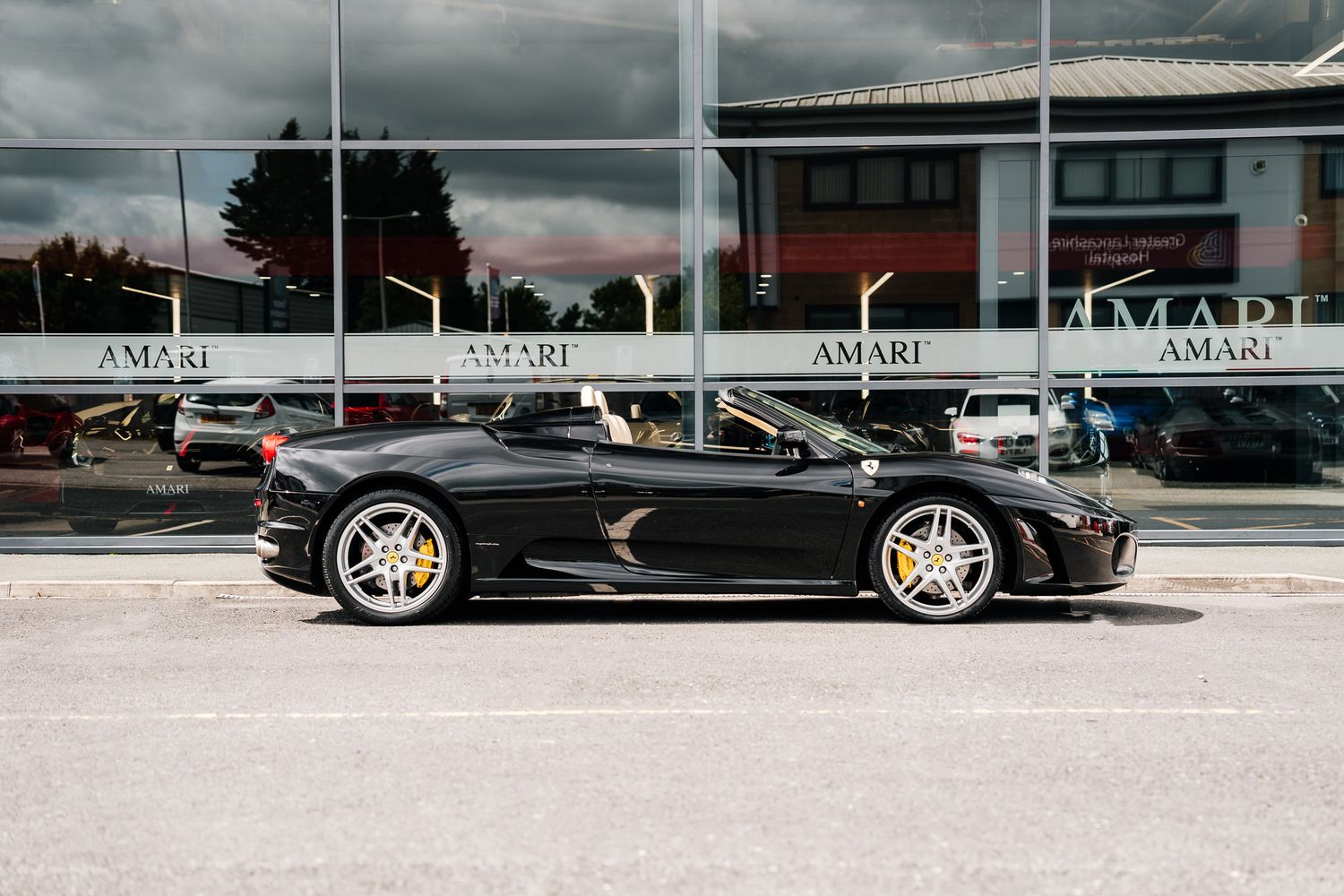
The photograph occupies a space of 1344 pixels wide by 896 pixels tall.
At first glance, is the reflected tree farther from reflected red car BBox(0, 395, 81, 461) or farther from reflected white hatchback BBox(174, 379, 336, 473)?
reflected white hatchback BBox(174, 379, 336, 473)

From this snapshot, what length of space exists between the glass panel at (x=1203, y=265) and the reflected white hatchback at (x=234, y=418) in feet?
21.2

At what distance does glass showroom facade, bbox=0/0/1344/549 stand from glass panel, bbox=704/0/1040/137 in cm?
3

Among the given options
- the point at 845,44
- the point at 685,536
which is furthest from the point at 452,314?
the point at 685,536

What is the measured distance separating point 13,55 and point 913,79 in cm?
764

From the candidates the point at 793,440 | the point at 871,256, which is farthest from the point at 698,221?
the point at 793,440

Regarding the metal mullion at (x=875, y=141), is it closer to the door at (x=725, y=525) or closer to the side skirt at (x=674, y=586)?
the door at (x=725, y=525)

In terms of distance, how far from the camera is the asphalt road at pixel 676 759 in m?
3.22

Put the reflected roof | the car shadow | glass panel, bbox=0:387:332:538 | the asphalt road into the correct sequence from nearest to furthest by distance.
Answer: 1. the asphalt road
2. the car shadow
3. glass panel, bbox=0:387:332:538
4. the reflected roof

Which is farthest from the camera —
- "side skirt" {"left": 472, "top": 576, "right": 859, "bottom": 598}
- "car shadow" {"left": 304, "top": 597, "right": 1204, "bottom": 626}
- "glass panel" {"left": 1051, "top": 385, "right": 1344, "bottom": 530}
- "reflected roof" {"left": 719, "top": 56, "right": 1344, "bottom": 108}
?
"reflected roof" {"left": 719, "top": 56, "right": 1344, "bottom": 108}

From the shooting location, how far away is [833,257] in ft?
35.9

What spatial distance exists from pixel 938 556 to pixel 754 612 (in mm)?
1198

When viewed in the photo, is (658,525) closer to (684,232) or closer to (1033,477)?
(1033,477)

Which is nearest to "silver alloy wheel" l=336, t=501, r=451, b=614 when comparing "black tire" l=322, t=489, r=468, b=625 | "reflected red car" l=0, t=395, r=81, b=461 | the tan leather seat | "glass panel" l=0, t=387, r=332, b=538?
"black tire" l=322, t=489, r=468, b=625

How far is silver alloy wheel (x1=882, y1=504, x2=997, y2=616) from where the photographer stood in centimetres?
683
